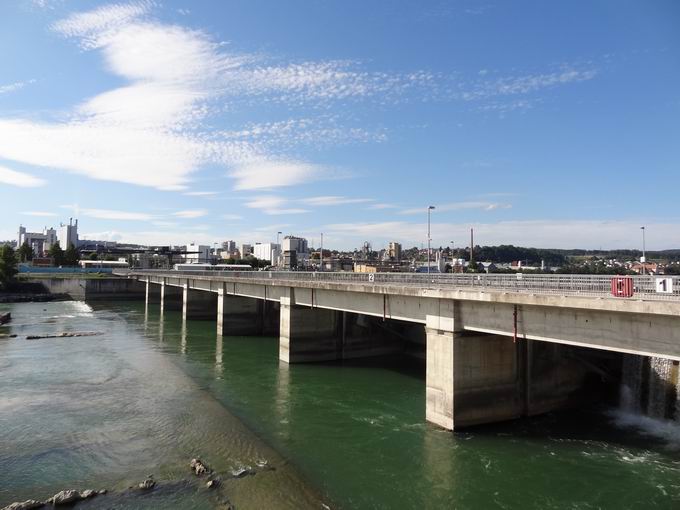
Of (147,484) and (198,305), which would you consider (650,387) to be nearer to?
(147,484)

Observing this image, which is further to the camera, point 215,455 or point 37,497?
point 215,455

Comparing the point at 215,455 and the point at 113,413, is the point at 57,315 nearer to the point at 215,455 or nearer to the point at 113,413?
the point at 113,413

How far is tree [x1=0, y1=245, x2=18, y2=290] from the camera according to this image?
10919 cm

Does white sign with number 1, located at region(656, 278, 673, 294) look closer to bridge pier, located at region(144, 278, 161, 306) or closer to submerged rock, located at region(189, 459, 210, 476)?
submerged rock, located at region(189, 459, 210, 476)

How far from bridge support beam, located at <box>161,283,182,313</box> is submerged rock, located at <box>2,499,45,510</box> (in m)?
74.3

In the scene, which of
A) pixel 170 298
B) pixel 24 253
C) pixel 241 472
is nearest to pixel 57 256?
pixel 24 253

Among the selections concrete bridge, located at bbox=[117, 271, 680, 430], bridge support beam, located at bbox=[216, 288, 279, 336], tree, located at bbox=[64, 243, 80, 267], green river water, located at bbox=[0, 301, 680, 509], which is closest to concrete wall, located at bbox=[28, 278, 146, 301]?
tree, located at bbox=[64, 243, 80, 267]

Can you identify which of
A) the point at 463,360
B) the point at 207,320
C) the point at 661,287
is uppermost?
the point at 661,287

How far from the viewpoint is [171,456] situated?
19297 millimetres

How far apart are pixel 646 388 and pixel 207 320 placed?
60611mm

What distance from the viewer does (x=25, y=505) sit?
14.7 m

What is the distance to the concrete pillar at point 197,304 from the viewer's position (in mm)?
72250

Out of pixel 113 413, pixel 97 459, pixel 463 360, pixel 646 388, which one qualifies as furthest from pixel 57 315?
pixel 646 388

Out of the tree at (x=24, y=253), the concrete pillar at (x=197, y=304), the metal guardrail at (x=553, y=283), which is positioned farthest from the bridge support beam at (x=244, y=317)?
the tree at (x=24, y=253)
